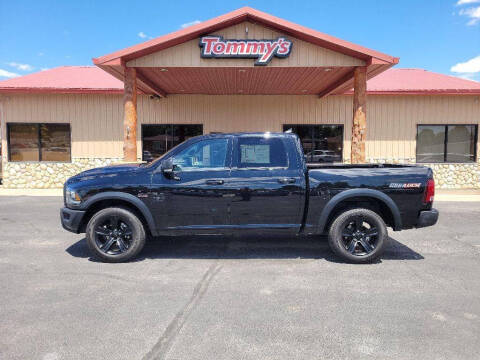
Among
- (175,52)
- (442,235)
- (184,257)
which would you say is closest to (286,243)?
(184,257)

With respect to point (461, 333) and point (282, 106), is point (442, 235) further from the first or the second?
point (282, 106)

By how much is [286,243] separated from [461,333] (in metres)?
Answer: 3.31

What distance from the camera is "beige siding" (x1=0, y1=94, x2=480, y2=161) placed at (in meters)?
14.3

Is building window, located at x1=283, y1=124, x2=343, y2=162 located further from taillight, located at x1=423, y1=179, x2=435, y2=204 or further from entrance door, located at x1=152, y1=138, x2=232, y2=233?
entrance door, located at x1=152, y1=138, x2=232, y2=233

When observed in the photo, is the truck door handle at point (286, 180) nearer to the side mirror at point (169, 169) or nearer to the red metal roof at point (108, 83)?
the side mirror at point (169, 169)

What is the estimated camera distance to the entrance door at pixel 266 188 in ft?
16.6

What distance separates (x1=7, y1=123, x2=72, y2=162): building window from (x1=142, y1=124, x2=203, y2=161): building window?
3.22 meters

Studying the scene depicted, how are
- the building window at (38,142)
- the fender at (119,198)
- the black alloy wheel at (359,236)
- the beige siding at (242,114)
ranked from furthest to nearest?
the building window at (38,142) → the beige siding at (242,114) → the black alloy wheel at (359,236) → the fender at (119,198)

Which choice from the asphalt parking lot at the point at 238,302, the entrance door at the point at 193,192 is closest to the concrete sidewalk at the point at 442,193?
the asphalt parking lot at the point at 238,302

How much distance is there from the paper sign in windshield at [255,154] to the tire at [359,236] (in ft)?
4.73

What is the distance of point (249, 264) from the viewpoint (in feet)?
16.6

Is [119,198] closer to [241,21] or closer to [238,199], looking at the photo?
[238,199]

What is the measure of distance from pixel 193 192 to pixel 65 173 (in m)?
11.7

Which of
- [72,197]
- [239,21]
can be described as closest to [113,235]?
[72,197]
